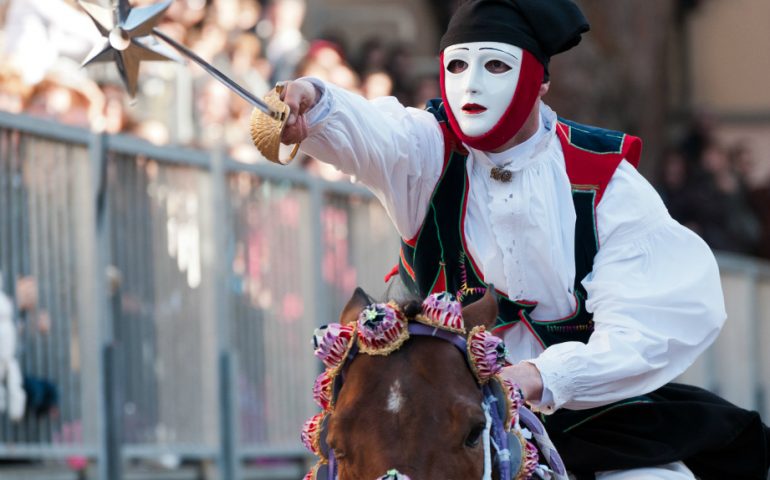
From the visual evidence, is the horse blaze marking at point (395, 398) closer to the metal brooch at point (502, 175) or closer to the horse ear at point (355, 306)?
the horse ear at point (355, 306)

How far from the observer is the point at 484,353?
460cm

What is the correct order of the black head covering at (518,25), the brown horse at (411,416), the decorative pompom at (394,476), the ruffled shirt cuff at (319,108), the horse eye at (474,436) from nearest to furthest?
the decorative pompom at (394,476), the brown horse at (411,416), the horse eye at (474,436), the ruffled shirt cuff at (319,108), the black head covering at (518,25)

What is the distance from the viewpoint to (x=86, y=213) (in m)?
9.08

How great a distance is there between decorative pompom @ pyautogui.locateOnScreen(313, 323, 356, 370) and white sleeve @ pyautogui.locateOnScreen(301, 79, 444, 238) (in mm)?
640

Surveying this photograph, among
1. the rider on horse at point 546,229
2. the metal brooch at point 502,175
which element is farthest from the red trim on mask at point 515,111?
the metal brooch at point 502,175

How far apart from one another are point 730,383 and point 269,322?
512 centimetres

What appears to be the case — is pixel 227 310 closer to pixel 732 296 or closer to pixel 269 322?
pixel 269 322

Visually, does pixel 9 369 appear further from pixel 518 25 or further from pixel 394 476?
pixel 394 476

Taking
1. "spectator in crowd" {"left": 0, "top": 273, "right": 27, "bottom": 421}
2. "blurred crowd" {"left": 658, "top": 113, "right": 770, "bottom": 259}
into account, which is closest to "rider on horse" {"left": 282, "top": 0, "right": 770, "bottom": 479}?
"spectator in crowd" {"left": 0, "top": 273, "right": 27, "bottom": 421}

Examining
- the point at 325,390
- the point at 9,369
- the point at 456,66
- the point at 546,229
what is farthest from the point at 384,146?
the point at 9,369

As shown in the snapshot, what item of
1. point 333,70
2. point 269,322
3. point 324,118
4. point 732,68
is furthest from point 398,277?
point 732,68

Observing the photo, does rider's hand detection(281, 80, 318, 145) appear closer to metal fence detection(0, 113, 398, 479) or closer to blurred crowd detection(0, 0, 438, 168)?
blurred crowd detection(0, 0, 438, 168)

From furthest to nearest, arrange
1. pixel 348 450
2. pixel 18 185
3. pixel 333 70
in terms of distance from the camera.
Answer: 1. pixel 333 70
2. pixel 18 185
3. pixel 348 450

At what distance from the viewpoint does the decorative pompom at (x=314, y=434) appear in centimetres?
464
